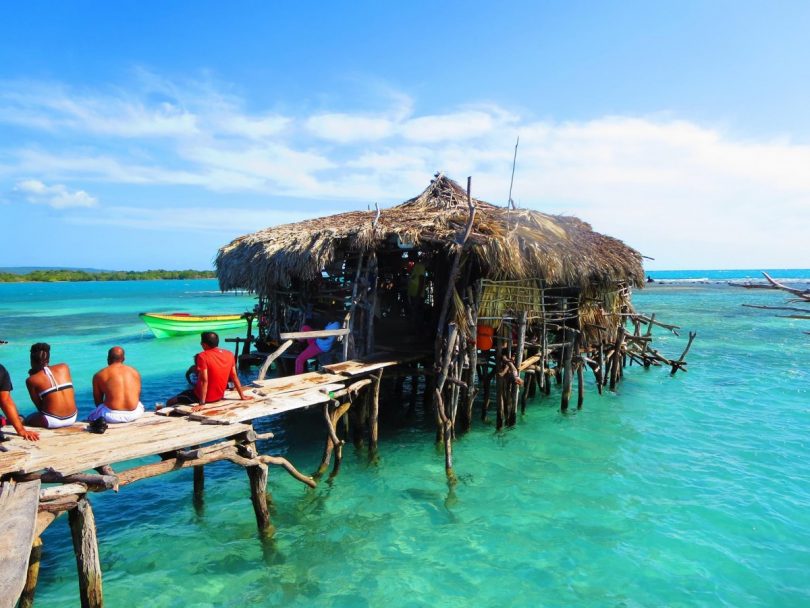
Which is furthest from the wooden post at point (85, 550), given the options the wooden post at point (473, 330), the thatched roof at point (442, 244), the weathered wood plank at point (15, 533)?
the wooden post at point (473, 330)

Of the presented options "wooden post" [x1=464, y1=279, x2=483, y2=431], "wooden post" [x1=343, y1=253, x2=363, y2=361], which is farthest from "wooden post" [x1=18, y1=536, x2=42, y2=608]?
"wooden post" [x1=464, y1=279, x2=483, y2=431]

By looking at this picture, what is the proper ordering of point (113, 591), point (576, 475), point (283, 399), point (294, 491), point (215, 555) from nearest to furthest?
point (113, 591), point (215, 555), point (283, 399), point (294, 491), point (576, 475)

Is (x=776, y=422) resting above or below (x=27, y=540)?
below

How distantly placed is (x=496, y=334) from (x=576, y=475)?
2938 mm

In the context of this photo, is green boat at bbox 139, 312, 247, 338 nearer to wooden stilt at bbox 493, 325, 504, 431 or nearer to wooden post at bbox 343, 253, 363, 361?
wooden post at bbox 343, 253, 363, 361

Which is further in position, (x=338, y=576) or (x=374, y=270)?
(x=374, y=270)

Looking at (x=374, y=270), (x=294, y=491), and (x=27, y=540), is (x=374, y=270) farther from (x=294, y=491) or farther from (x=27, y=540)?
(x=27, y=540)

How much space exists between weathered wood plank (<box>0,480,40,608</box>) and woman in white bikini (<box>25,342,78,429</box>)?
61.6 inches

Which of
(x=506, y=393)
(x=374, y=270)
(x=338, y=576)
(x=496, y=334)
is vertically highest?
(x=374, y=270)

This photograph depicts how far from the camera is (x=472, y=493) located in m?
7.50

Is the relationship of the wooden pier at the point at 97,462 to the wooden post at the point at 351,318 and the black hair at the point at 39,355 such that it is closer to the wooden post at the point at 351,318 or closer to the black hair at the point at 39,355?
the black hair at the point at 39,355

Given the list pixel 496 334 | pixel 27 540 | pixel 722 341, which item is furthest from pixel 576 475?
pixel 722 341

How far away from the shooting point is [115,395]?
5.95 meters

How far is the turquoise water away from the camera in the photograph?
5.52m
